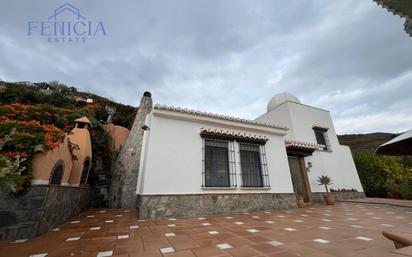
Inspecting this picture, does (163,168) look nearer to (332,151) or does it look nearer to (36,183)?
(36,183)

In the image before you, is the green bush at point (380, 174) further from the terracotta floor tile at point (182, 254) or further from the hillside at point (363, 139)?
the hillside at point (363, 139)

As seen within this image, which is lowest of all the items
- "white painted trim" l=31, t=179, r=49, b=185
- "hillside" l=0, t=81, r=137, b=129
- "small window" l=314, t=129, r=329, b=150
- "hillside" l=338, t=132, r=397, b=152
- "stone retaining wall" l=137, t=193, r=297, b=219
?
"stone retaining wall" l=137, t=193, r=297, b=219

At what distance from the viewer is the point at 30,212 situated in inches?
121

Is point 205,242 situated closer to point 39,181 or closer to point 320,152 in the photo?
point 39,181

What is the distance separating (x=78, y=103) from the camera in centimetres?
1125

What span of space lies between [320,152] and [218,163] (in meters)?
7.24

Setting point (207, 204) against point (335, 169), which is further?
point (335, 169)

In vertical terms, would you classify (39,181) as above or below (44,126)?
below

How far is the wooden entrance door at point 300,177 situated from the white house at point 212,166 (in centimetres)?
4

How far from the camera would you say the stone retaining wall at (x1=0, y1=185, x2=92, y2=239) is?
9.52 ft

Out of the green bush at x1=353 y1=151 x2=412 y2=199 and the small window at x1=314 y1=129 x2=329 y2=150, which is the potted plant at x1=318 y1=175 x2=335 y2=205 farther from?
the green bush at x1=353 y1=151 x2=412 y2=199

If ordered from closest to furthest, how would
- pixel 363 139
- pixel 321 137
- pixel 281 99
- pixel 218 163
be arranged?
pixel 218 163, pixel 321 137, pixel 281 99, pixel 363 139

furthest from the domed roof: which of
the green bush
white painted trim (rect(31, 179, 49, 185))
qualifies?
white painted trim (rect(31, 179, 49, 185))

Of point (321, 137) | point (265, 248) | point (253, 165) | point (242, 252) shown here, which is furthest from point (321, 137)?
point (242, 252)
